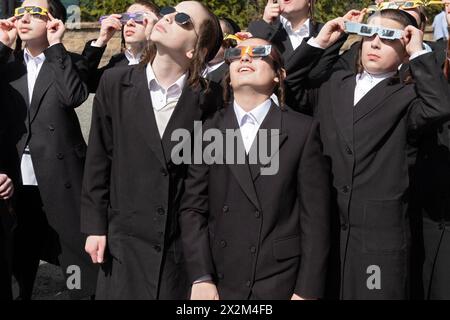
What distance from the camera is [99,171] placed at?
3.90 metres

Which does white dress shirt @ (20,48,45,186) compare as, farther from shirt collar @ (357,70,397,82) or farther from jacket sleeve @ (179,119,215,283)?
shirt collar @ (357,70,397,82)

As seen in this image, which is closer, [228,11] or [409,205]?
[409,205]

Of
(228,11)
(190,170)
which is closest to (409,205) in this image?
(190,170)

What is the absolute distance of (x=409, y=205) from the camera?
424 cm

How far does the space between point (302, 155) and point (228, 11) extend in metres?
8.82

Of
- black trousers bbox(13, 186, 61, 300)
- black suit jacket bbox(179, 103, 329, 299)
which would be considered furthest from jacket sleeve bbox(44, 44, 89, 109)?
black suit jacket bbox(179, 103, 329, 299)

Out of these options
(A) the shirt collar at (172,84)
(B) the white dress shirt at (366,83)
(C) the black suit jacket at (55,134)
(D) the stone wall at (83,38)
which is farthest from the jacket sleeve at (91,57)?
(D) the stone wall at (83,38)

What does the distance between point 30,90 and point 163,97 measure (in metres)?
1.24

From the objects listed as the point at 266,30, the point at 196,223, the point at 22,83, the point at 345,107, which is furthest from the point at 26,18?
the point at 345,107

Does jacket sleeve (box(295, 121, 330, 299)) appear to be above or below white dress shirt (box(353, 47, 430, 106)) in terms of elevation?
below

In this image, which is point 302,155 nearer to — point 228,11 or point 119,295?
point 119,295

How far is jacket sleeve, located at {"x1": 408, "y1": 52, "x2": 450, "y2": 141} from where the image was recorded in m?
3.79

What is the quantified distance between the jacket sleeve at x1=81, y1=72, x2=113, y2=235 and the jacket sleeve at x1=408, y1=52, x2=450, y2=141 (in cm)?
157

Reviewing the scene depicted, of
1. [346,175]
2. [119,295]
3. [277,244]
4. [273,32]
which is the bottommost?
[119,295]
